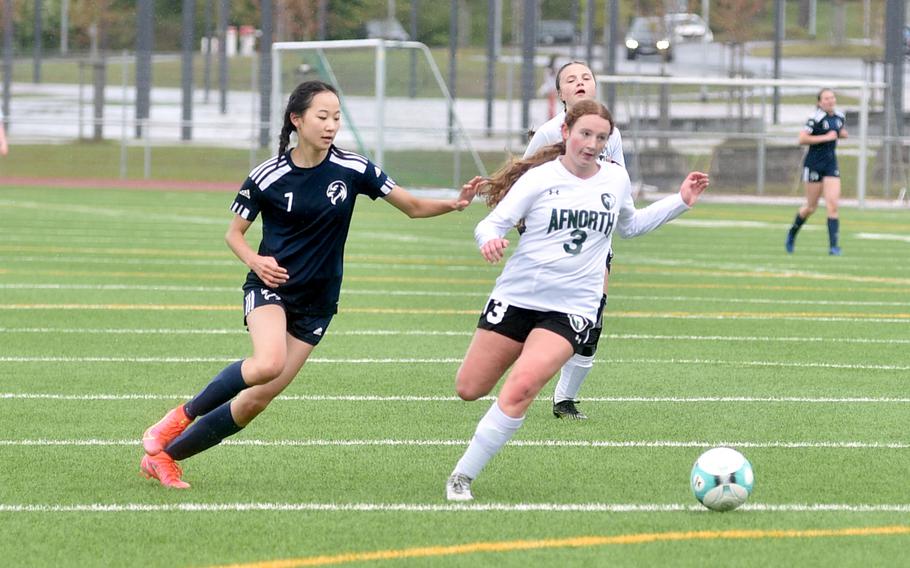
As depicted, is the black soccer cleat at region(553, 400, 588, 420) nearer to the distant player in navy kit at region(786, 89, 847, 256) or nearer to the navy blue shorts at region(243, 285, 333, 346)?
the navy blue shorts at region(243, 285, 333, 346)

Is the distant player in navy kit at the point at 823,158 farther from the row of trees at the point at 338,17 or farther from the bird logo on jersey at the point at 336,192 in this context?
the row of trees at the point at 338,17

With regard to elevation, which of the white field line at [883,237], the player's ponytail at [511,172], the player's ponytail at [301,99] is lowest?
the white field line at [883,237]

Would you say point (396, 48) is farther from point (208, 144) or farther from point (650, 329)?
point (650, 329)

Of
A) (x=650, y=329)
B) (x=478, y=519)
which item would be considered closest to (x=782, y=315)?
(x=650, y=329)

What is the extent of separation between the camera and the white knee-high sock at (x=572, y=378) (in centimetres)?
897

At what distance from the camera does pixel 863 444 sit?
322 inches

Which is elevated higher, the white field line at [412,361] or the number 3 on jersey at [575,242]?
the number 3 on jersey at [575,242]

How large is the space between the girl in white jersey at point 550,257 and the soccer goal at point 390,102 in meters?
A: 25.6

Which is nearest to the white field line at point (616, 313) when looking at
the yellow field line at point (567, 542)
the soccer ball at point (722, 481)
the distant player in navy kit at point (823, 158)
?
the distant player in navy kit at point (823, 158)

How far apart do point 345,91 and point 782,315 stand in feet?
69.6

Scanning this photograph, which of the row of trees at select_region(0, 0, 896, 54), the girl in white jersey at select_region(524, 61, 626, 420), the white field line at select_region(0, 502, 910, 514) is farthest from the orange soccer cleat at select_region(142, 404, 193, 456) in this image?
the row of trees at select_region(0, 0, 896, 54)

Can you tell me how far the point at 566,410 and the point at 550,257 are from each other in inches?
88.1

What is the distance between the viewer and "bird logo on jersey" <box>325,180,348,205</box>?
23.4 ft

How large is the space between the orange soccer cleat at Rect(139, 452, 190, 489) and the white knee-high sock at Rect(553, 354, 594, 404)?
262 centimetres
